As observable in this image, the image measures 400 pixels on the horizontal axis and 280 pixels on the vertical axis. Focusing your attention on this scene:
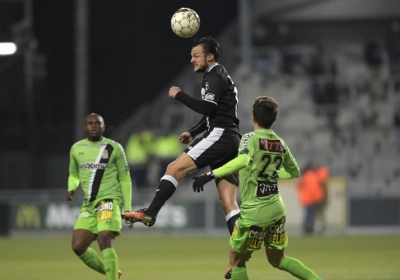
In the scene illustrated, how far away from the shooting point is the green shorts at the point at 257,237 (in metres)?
10.3

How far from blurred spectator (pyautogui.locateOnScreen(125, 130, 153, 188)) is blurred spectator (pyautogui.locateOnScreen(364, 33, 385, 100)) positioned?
21.7 feet

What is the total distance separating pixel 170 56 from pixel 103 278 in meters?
19.3

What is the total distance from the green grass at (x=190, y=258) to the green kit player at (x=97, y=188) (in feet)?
6.95

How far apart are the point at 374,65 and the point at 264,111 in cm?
2142

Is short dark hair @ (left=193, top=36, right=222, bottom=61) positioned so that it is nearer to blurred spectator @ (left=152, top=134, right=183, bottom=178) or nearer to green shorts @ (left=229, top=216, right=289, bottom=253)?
green shorts @ (left=229, top=216, right=289, bottom=253)

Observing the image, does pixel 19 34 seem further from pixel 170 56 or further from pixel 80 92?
pixel 170 56

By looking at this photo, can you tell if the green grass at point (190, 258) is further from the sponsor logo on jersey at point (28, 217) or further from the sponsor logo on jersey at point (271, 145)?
the sponsor logo on jersey at point (271, 145)

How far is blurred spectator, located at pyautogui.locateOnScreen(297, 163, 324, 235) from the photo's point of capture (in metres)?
26.5

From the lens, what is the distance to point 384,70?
31375 mm

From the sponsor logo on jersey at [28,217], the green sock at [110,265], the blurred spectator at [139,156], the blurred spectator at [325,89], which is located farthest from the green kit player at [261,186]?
the blurred spectator at [325,89]

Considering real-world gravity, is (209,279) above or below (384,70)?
below

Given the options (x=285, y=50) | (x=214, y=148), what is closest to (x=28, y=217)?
(x=285, y=50)

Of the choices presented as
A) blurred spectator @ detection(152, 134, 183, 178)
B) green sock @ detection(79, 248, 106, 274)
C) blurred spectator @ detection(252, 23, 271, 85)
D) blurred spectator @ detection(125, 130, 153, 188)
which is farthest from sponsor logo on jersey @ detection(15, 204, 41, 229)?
green sock @ detection(79, 248, 106, 274)

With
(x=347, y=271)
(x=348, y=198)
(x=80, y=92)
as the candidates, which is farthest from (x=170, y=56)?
(x=347, y=271)
